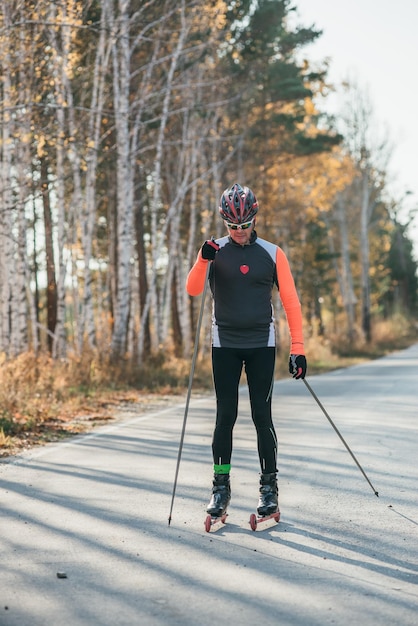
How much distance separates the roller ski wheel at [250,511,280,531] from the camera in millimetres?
6699

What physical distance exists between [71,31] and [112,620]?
17.5 m

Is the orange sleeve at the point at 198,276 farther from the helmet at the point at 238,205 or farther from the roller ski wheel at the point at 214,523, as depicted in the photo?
the roller ski wheel at the point at 214,523

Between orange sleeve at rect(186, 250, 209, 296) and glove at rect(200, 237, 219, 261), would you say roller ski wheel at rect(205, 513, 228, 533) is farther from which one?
glove at rect(200, 237, 219, 261)

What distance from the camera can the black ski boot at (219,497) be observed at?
22.4 ft

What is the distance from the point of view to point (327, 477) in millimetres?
8812

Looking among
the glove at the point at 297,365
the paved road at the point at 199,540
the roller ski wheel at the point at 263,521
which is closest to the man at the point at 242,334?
the glove at the point at 297,365

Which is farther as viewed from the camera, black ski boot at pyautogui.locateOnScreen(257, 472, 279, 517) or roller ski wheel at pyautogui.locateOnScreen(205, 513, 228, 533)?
black ski boot at pyautogui.locateOnScreen(257, 472, 279, 517)

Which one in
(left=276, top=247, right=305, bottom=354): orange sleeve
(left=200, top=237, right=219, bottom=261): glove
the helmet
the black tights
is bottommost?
the black tights

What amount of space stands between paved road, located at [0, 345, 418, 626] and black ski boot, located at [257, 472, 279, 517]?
0.15 meters

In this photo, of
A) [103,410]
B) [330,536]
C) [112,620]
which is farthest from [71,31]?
[112,620]

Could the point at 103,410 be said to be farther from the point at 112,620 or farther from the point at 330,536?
the point at 112,620

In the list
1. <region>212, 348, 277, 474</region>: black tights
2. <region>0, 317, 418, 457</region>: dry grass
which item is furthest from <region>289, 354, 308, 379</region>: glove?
<region>0, 317, 418, 457</region>: dry grass

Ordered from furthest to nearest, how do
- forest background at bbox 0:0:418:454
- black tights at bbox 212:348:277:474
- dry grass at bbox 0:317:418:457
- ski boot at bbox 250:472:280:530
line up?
1. forest background at bbox 0:0:418:454
2. dry grass at bbox 0:317:418:457
3. black tights at bbox 212:348:277:474
4. ski boot at bbox 250:472:280:530

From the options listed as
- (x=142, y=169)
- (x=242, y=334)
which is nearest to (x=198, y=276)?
(x=242, y=334)
